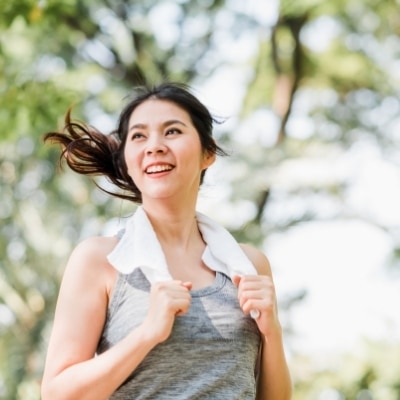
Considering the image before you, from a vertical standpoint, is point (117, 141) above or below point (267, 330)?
above

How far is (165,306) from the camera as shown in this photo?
1949 millimetres

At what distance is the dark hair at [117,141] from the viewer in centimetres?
237

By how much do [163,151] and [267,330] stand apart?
49 centimetres

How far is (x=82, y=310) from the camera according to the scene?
2082 mm

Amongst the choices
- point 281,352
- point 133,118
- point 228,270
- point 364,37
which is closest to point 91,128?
point 133,118

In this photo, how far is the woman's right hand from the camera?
6.37 ft

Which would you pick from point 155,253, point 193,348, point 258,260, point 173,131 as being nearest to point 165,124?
point 173,131

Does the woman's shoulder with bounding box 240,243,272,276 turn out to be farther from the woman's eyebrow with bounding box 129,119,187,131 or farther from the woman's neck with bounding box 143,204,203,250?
the woman's eyebrow with bounding box 129,119,187,131

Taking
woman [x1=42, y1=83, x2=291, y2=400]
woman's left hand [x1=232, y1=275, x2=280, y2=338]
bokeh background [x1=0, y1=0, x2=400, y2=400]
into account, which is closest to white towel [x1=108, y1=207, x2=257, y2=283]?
woman [x1=42, y1=83, x2=291, y2=400]

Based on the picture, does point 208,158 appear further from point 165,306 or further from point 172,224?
point 165,306

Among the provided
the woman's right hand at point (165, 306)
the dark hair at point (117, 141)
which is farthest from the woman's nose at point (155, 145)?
the woman's right hand at point (165, 306)

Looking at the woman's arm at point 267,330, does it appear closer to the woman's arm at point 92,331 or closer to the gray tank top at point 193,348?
the gray tank top at point 193,348

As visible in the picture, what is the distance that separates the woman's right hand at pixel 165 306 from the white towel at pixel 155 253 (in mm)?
116

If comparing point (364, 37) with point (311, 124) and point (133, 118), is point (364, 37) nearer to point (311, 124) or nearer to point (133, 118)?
point (311, 124)
